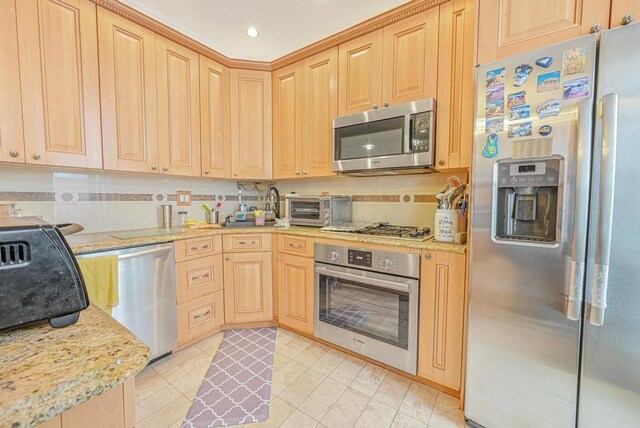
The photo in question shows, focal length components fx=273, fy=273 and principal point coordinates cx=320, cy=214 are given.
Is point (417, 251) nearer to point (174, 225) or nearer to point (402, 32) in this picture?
point (402, 32)

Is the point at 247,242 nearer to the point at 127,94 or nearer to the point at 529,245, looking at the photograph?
the point at 127,94

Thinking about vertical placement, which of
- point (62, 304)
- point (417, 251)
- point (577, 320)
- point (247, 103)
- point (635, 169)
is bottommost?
point (577, 320)

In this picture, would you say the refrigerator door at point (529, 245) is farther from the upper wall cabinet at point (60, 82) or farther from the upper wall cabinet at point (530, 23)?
the upper wall cabinet at point (60, 82)

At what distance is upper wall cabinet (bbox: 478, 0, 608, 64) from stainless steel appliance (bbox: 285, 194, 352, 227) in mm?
1378

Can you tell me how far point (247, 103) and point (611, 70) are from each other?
239 centimetres

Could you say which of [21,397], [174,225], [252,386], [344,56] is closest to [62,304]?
[21,397]

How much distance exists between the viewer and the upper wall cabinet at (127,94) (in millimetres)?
1800

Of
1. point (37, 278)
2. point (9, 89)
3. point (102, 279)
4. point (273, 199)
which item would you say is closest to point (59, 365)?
point (37, 278)

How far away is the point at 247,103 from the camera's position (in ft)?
8.38

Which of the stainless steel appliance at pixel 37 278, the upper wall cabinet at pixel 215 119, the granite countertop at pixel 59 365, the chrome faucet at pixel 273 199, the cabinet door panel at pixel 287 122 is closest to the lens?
the granite countertop at pixel 59 365

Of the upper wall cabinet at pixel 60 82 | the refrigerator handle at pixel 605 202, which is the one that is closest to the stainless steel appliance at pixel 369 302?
the refrigerator handle at pixel 605 202

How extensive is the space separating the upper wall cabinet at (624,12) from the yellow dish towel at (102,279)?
258 centimetres

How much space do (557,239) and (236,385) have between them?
1845 millimetres

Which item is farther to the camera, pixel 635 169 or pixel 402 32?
pixel 402 32
